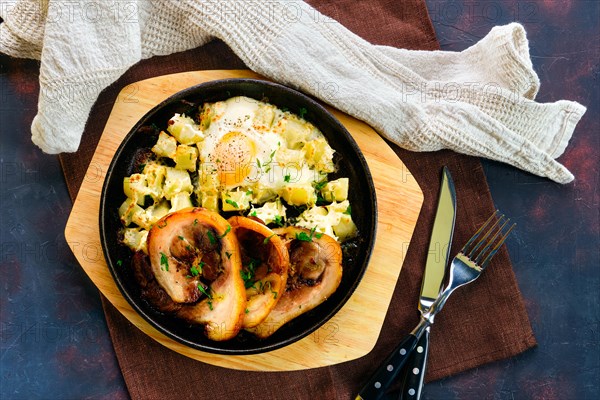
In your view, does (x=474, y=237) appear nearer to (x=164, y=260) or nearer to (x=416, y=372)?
(x=416, y=372)

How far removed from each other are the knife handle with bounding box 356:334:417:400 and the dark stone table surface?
31 centimetres

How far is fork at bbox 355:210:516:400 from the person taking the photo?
2.73 metres

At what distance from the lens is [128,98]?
107 inches

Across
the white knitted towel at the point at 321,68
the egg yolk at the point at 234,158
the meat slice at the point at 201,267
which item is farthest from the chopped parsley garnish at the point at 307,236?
the white knitted towel at the point at 321,68

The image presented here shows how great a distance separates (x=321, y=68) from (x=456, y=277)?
1233 mm

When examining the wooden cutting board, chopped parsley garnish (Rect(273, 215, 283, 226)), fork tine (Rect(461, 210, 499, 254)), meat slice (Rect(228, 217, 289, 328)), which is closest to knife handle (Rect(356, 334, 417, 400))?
the wooden cutting board

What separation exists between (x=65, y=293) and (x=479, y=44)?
2.45 m

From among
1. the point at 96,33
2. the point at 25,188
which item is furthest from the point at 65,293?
the point at 96,33

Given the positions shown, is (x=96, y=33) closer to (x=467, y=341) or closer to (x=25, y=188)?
(x=25, y=188)

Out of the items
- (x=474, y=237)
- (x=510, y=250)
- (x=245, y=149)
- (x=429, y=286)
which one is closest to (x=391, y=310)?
(x=429, y=286)

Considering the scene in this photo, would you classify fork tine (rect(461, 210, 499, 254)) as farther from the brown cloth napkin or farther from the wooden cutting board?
the wooden cutting board

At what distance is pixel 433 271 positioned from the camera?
9.30ft

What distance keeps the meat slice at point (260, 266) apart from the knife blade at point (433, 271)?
834 mm

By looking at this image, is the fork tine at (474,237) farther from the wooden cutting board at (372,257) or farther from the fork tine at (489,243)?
the wooden cutting board at (372,257)
